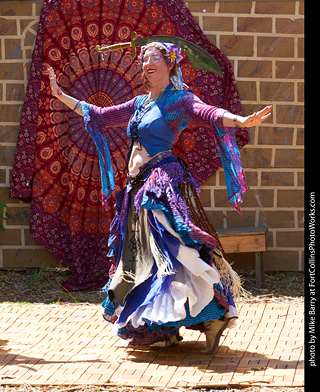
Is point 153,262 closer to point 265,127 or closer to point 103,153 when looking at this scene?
point 103,153

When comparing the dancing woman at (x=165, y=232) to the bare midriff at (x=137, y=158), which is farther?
the bare midriff at (x=137, y=158)

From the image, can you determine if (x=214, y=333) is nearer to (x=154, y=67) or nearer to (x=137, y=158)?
(x=137, y=158)

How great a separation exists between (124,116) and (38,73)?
84.2 inches

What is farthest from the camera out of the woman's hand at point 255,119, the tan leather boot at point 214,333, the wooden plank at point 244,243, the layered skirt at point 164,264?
the wooden plank at point 244,243

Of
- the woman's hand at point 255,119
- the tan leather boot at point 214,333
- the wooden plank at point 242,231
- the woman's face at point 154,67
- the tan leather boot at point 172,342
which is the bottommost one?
the tan leather boot at point 172,342

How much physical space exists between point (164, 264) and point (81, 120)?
2712mm

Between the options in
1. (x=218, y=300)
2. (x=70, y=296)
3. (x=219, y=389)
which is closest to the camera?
(x=219, y=389)

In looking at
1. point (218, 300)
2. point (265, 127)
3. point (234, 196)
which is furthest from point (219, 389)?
point (265, 127)

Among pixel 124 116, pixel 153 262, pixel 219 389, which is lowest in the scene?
pixel 219 389

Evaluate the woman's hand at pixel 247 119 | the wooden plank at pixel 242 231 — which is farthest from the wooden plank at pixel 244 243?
the woman's hand at pixel 247 119

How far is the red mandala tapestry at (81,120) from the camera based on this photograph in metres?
6.50

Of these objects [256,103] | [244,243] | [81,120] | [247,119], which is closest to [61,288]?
[81,120]

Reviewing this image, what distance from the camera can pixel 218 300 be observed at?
433 centimetres

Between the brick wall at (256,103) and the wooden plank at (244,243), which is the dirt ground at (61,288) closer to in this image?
the brick wall at (256,103)
